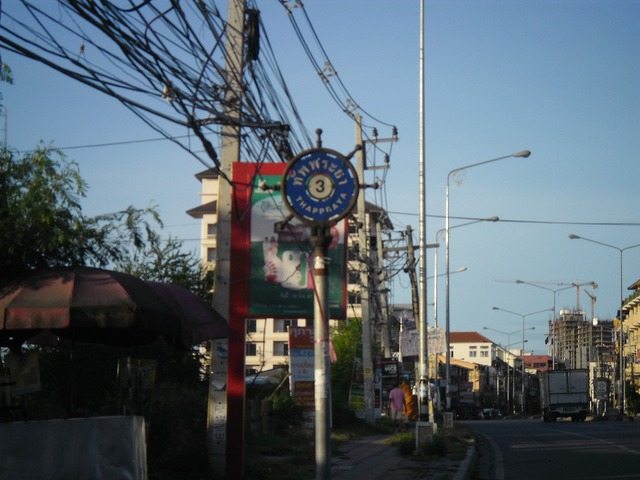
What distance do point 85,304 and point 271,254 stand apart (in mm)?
3736

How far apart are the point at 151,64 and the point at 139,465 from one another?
4521 mm

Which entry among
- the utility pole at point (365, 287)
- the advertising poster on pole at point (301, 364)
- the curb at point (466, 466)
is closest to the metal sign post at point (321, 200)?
the curb at point (466, 466)

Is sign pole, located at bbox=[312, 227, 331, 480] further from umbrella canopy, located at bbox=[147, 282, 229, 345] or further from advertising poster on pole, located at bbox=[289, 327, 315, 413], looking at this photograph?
advertising poster on pole, located at bbox=[289, 327, 315, 413]

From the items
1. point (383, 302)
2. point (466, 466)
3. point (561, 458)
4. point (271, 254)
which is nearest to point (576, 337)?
point (383, 302)

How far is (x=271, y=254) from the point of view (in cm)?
1367

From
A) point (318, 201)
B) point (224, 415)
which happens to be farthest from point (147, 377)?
point (318, 201)

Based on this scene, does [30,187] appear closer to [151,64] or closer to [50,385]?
[151,64]

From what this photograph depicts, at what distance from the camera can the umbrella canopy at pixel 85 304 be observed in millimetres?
10320

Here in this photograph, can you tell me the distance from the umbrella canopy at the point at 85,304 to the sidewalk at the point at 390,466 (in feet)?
17.2

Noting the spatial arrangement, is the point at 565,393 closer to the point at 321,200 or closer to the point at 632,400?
the point at 632,400

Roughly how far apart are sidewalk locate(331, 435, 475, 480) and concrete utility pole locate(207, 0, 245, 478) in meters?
2.59

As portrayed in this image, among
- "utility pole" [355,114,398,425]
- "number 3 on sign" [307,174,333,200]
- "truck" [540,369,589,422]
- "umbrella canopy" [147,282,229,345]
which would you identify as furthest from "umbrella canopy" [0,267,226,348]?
"truck" [540,369,589,422]

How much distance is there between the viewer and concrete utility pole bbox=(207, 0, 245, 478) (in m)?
13.0

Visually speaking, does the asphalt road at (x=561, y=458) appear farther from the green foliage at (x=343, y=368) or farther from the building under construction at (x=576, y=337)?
the building under construction at (x=576, y=337)
